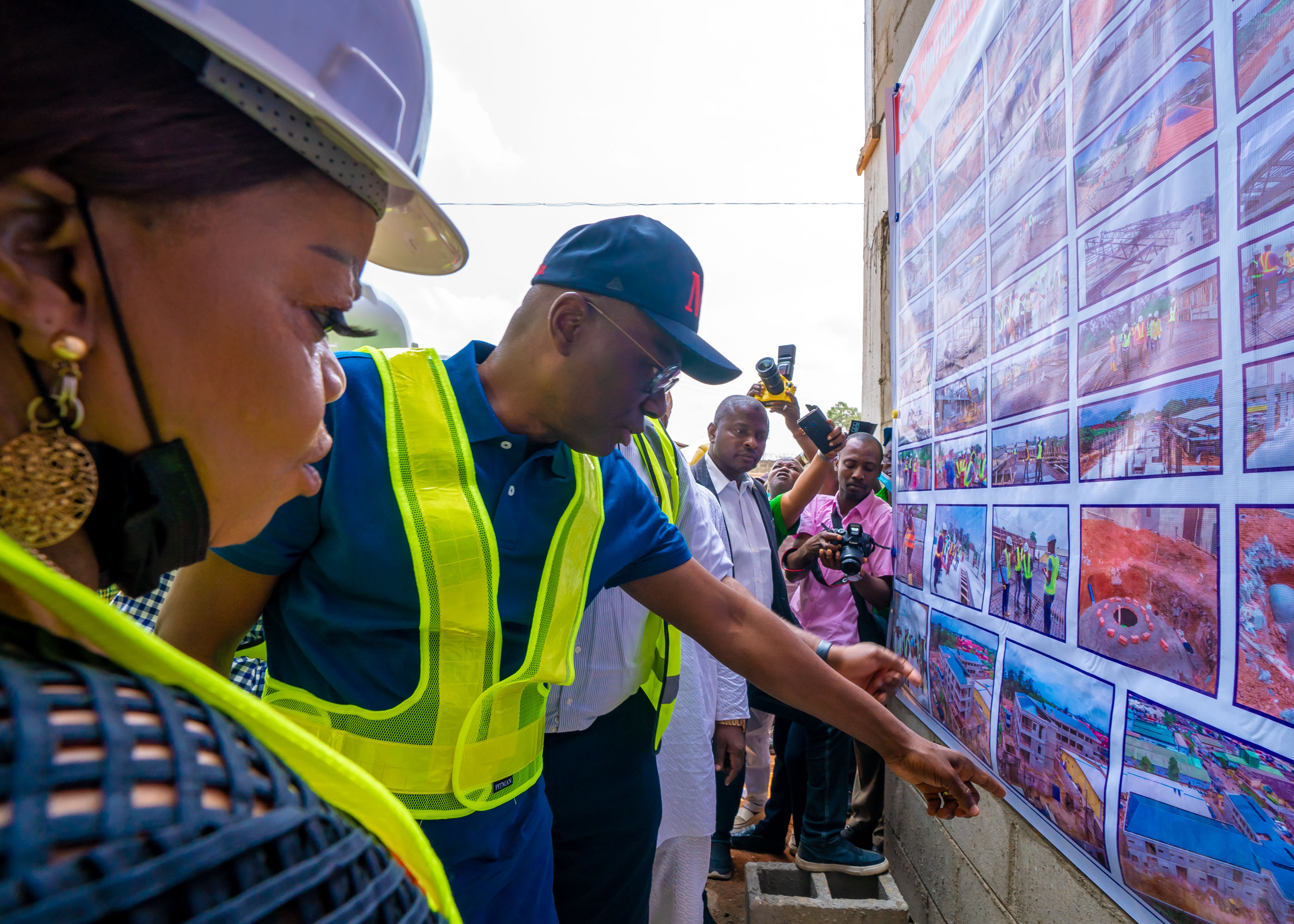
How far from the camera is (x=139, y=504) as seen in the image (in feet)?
1.78

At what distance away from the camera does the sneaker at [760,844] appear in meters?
4.19

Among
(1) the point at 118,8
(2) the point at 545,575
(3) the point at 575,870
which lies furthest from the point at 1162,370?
(3) the point at 575,870

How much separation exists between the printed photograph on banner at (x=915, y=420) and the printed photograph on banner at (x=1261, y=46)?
1.59 m

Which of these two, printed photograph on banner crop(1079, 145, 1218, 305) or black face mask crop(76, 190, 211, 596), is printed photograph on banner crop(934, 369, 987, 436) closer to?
printed photograph on banner crop(1079, 145, 1218, 305)

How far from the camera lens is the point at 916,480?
2.89 meters

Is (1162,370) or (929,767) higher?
(1162,370)

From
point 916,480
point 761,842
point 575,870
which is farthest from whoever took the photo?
point 761,842

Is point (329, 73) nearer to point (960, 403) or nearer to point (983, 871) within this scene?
point (960, 403)

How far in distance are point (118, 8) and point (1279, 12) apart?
1.65 metres

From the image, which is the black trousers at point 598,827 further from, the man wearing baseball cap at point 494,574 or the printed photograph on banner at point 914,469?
the printed photograph on banner at point 914,469

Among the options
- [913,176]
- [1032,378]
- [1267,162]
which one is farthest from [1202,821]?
[913,176]

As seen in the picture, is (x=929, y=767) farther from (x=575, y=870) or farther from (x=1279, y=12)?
(x=1279, y=12)

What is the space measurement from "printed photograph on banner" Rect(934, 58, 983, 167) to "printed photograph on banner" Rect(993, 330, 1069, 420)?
92 cm

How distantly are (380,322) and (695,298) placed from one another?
12.8ft
